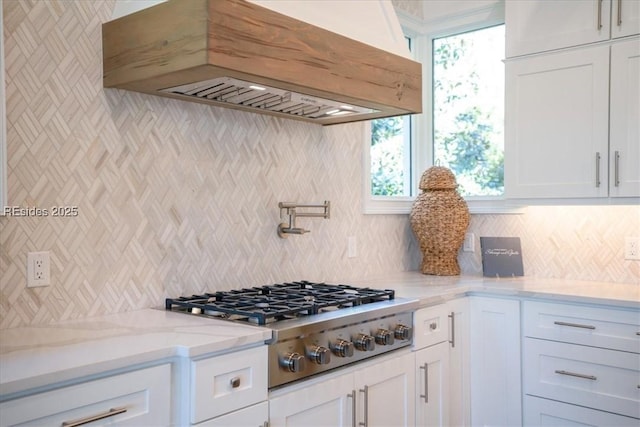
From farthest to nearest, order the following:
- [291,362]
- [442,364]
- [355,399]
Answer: [442,364]
[355,399]
[291,362]

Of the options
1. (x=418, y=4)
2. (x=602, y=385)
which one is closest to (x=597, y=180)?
(x=602, y=385)

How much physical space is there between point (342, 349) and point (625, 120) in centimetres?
172

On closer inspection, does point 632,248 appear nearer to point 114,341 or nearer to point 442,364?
point 442,364

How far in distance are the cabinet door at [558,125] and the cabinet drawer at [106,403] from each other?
2.11 metres

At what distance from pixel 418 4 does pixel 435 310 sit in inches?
79.8

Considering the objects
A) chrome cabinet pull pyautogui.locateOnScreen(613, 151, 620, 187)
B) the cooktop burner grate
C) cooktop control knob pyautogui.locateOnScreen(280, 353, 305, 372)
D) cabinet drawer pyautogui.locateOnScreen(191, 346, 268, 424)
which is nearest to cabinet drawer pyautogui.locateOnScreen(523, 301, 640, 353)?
chrome cabinet pull pyautogui.locateOnScreen(613, 151, 620, 187)

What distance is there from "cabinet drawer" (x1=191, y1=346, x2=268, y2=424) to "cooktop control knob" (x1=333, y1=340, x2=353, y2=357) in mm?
315

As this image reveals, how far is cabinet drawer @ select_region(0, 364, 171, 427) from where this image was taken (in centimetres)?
127

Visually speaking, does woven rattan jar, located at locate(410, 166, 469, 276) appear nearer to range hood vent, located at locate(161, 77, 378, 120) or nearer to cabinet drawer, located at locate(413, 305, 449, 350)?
cabinet drawer, located at locate(413, 305, 449, 350)

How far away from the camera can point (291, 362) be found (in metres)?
1.81

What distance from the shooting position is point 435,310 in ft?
8.40

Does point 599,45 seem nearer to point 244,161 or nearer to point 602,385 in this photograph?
point 602,385

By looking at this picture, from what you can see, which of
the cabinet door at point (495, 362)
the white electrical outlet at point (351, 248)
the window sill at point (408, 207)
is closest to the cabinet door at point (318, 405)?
the cabinet door at point (495, 362)

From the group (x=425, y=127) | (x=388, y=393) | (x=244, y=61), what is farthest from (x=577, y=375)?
(x=244, y=61)
